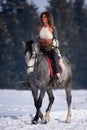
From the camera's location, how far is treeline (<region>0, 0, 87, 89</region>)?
4800cm

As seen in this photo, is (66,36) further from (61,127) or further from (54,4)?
(61,127)

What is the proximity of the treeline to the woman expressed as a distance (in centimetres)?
3435

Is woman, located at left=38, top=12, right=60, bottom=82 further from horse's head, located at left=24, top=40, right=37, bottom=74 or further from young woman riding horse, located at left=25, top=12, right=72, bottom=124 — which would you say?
horse's head, located at left=24, top=40, right=37, bottom=74

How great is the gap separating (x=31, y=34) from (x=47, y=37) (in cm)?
4063

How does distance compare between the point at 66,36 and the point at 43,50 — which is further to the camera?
the point at 66,36

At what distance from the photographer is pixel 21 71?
156 ft

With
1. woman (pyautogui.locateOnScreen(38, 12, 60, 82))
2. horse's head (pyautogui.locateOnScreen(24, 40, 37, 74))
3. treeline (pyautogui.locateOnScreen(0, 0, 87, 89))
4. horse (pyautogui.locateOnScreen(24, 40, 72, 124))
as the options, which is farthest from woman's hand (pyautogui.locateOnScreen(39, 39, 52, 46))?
treeline (pyautogui.locateOnScreen(0, 0, 87, 89))

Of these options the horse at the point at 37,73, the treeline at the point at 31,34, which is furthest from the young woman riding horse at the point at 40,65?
the treeline at the point at 31,34

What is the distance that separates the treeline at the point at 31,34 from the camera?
48.0m

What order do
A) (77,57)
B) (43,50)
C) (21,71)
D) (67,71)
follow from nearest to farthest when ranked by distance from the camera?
(43,50), (67,71), (21,71), (77,57)

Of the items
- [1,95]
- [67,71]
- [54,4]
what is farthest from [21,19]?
[67,71]

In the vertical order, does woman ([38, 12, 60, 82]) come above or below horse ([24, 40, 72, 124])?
above

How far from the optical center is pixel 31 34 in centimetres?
5306

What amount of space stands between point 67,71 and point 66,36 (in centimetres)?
3996
